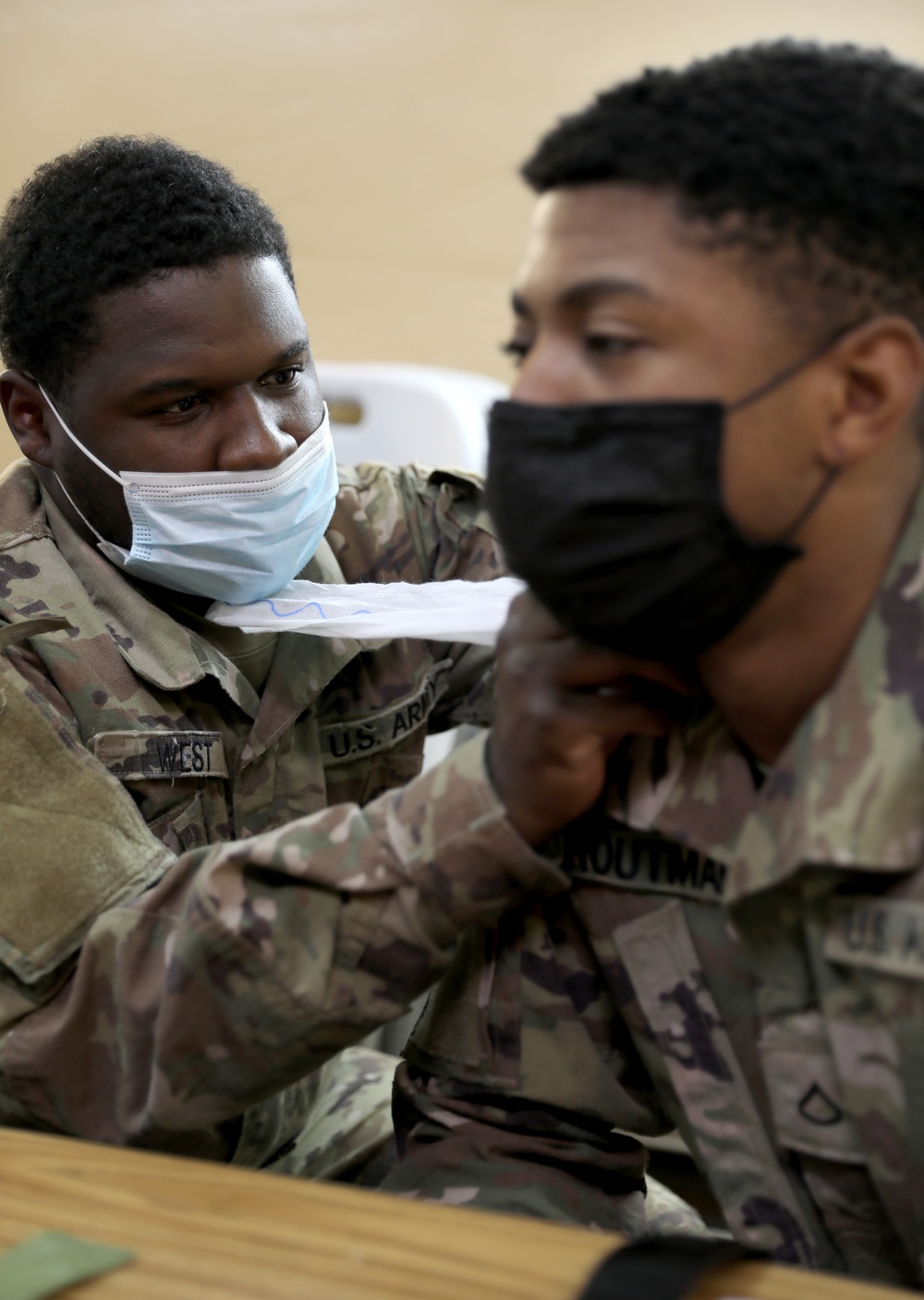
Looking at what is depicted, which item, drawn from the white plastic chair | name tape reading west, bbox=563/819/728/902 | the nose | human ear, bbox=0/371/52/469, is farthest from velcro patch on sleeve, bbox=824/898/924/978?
the white plastic chair

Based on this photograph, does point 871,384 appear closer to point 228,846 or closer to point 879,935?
point 879,935

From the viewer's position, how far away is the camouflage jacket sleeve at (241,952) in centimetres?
105

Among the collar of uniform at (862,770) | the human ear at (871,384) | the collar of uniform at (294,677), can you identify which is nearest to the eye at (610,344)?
the human ear at (871,384)

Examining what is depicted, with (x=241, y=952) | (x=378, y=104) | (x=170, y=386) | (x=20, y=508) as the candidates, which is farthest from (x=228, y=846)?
(x=378, y=104)

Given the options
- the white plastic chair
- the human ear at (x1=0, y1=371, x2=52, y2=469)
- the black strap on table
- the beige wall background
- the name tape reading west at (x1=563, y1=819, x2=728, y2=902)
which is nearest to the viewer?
the black strap on table

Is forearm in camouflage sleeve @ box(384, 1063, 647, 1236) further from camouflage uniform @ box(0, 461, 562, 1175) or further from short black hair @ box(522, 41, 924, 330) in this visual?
short black hair @ box(522, 41, 924, 330)

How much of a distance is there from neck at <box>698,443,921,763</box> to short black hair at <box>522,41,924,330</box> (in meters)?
0.13

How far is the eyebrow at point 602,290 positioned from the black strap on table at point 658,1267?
0.61 m

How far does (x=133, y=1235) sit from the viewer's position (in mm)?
842

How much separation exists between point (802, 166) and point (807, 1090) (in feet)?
2.24

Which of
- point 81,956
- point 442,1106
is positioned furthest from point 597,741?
point 81,956

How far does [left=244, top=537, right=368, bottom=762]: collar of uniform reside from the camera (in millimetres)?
1619

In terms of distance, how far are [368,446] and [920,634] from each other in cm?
211

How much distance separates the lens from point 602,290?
89 centimetres
